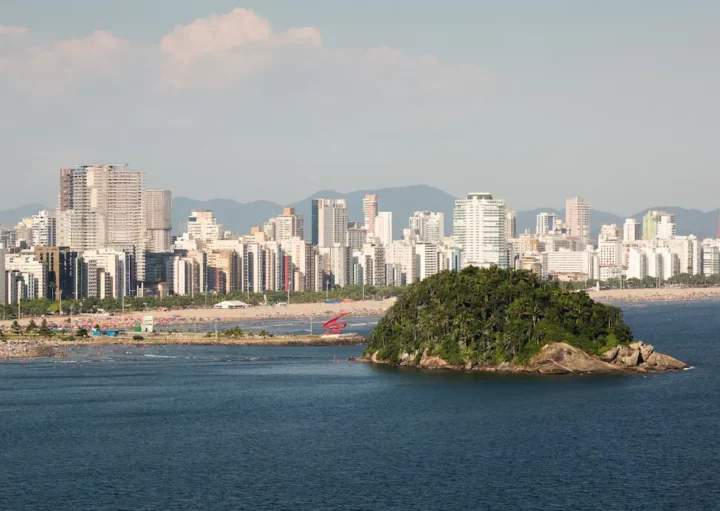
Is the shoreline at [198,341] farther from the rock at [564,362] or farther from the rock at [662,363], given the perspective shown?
the rock at [662,363]

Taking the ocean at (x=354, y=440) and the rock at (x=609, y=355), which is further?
the rock at (x=609, y=355)

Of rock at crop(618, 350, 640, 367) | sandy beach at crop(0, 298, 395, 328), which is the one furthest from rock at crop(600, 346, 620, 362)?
sandy beach at crop(0, 298, 395, 328)

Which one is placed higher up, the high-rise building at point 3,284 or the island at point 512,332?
the high-rise building at point 3,284

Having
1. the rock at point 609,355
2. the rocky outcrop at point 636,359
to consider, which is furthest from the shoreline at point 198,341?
the rocky outcrop at point 636,359

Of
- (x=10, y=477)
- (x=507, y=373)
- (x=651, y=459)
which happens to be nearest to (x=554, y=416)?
(x=651, y=459)

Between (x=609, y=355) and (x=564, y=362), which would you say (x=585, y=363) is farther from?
(x=609, y=355)
